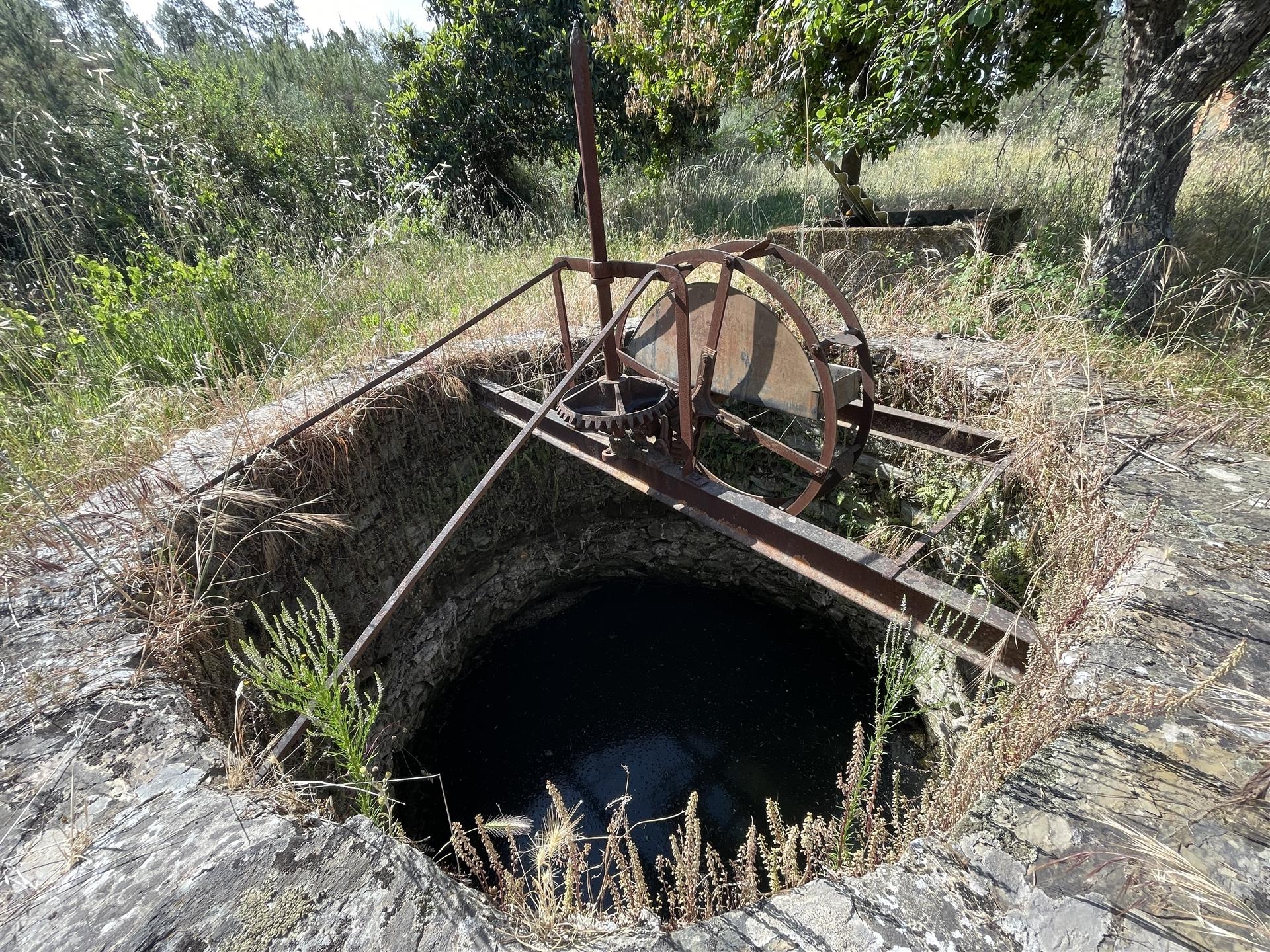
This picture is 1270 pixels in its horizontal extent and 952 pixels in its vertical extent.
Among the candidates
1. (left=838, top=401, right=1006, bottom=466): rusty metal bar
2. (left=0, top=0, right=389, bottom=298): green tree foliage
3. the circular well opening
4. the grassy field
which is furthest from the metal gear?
(left=0, top=0, right=389, bottom=298): green tree foliage

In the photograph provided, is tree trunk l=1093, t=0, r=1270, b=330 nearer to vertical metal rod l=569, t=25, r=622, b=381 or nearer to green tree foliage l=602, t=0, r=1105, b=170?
green tree foliage l=602, t=0, r=1105, b=170

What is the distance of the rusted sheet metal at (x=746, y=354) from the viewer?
274cm

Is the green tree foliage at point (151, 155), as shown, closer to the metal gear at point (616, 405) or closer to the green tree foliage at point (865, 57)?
the metal gear at point (616, 405)

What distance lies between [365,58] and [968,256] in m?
11.2

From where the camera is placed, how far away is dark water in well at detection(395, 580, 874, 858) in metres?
3.07

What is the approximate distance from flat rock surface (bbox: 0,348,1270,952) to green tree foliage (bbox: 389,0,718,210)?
20.1 ft

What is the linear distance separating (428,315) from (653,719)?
344 centimetres

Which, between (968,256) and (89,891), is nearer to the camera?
(89,891)

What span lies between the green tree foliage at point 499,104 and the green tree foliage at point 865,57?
1028mm

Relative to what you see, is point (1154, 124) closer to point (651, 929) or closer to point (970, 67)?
point (970, 67)

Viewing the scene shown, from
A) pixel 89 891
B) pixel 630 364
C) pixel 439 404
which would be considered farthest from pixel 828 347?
pixel 89 891

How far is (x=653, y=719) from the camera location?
Answer: 138 inches

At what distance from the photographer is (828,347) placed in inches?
140

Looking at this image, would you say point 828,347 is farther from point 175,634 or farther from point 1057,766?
→ point 175,634
